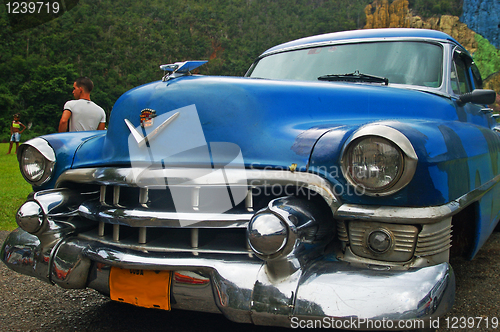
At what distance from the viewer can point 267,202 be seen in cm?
171

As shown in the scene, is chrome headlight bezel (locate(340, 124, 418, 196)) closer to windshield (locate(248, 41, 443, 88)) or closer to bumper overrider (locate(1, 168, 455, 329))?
bumper overrider (locate(1, 168, 455, 329))

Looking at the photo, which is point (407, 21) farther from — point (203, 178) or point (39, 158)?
point (203, 178)

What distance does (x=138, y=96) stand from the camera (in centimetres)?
198

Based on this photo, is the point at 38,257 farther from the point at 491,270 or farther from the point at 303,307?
the point at 491,270

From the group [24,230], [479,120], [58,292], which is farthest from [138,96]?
[479,120]

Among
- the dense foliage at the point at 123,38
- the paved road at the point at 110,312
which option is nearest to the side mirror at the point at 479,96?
the paved road at the point at 110,312

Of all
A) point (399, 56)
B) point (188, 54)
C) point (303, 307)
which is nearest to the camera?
point (303, 307)

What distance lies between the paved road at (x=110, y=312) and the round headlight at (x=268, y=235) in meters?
0.75

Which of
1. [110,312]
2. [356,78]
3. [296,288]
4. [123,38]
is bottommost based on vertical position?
[110,312]

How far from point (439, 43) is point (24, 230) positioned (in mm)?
2724

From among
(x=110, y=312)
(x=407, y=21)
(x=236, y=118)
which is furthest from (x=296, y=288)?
(x=407, y=21)

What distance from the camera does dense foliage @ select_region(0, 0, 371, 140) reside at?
4959 centimetres

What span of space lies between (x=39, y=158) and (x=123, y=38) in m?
72.4

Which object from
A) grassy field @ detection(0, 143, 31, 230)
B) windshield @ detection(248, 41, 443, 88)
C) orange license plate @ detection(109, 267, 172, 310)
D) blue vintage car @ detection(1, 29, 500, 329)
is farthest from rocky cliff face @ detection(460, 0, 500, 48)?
orange license plate @ detection(109, 267, 172, 310)
